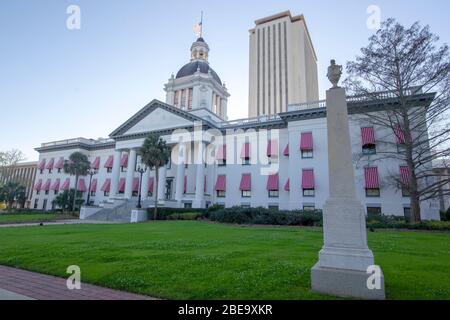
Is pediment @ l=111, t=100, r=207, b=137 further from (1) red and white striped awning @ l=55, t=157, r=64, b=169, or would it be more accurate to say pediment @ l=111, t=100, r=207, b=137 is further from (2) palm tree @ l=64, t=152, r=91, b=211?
(1) red and white striped awning @ l=55, t=157, r=64, b=169

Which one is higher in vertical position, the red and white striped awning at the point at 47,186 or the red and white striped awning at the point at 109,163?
the red and white striped awning at the point at 109,163

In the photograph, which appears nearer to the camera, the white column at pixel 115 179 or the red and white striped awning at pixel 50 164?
the white column at pixel 115 179

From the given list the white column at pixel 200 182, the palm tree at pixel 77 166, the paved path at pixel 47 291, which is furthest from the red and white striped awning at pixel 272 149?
the palm tree at pixel 77 166

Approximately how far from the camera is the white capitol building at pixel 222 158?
26.2 m

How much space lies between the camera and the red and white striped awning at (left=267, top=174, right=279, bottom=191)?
3132 cm

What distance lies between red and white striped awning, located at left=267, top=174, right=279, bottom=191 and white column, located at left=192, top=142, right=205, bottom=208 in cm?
842

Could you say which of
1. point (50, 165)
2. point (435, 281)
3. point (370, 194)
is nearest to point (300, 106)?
point (370, 194)

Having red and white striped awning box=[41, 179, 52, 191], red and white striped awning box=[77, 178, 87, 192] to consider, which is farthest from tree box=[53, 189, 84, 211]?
red and white striped awning box=[41, 179, 52, 191]

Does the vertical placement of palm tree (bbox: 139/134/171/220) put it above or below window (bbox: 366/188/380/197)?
above

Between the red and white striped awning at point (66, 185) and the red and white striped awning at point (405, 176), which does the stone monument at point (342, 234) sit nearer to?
the red and white striped awning at point (405, 176)

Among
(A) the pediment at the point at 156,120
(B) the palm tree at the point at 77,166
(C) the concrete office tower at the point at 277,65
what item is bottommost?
(B) the palm tree at the point at 77,166

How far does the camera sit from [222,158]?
3528 centimetres

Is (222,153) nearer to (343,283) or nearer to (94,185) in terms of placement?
(94,185)

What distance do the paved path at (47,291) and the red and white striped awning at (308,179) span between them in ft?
83.0
